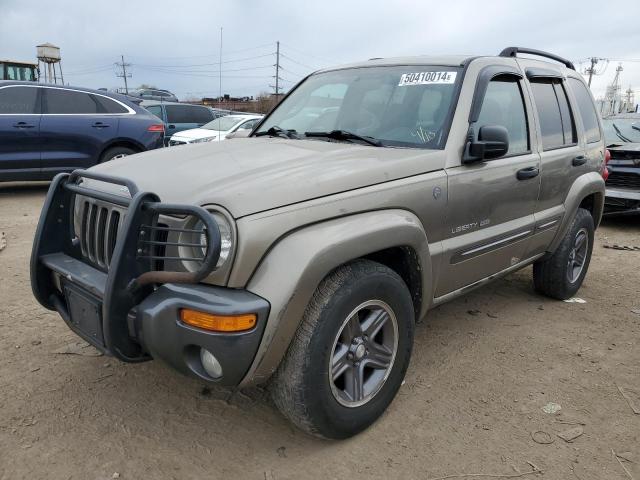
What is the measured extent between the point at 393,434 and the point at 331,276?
0.88 metres

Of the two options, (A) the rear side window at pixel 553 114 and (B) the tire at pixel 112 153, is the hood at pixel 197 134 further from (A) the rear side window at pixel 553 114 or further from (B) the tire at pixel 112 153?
(A) the rear side window at pixel 553 114

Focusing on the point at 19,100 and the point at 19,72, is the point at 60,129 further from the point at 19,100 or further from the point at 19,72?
the point at 19,72

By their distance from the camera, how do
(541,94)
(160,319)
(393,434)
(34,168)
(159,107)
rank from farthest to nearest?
(159,107)
(34,168)
(541,94)
(393,434)
(160,319)

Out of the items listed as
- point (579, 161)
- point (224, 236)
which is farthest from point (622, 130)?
point (224, 236)

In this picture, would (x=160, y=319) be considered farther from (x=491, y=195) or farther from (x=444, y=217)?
(x=491, y=195)

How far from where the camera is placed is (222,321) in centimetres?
202

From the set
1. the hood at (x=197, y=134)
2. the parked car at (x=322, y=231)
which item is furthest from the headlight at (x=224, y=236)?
the hood at (x=197, y=134)

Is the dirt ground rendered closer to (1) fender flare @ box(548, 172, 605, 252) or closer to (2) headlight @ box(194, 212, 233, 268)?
(1) fender flare @ box(548, 172, 605, 252)

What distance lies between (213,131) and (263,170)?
10.5 meters

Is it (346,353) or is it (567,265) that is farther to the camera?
(567,265)

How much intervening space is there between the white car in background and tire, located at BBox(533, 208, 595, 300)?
7.72 metres

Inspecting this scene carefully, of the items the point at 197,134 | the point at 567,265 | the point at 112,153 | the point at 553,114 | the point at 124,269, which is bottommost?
the point at 567,265

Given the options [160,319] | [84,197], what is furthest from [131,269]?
[84,197]

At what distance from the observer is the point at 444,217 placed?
2895 mm
